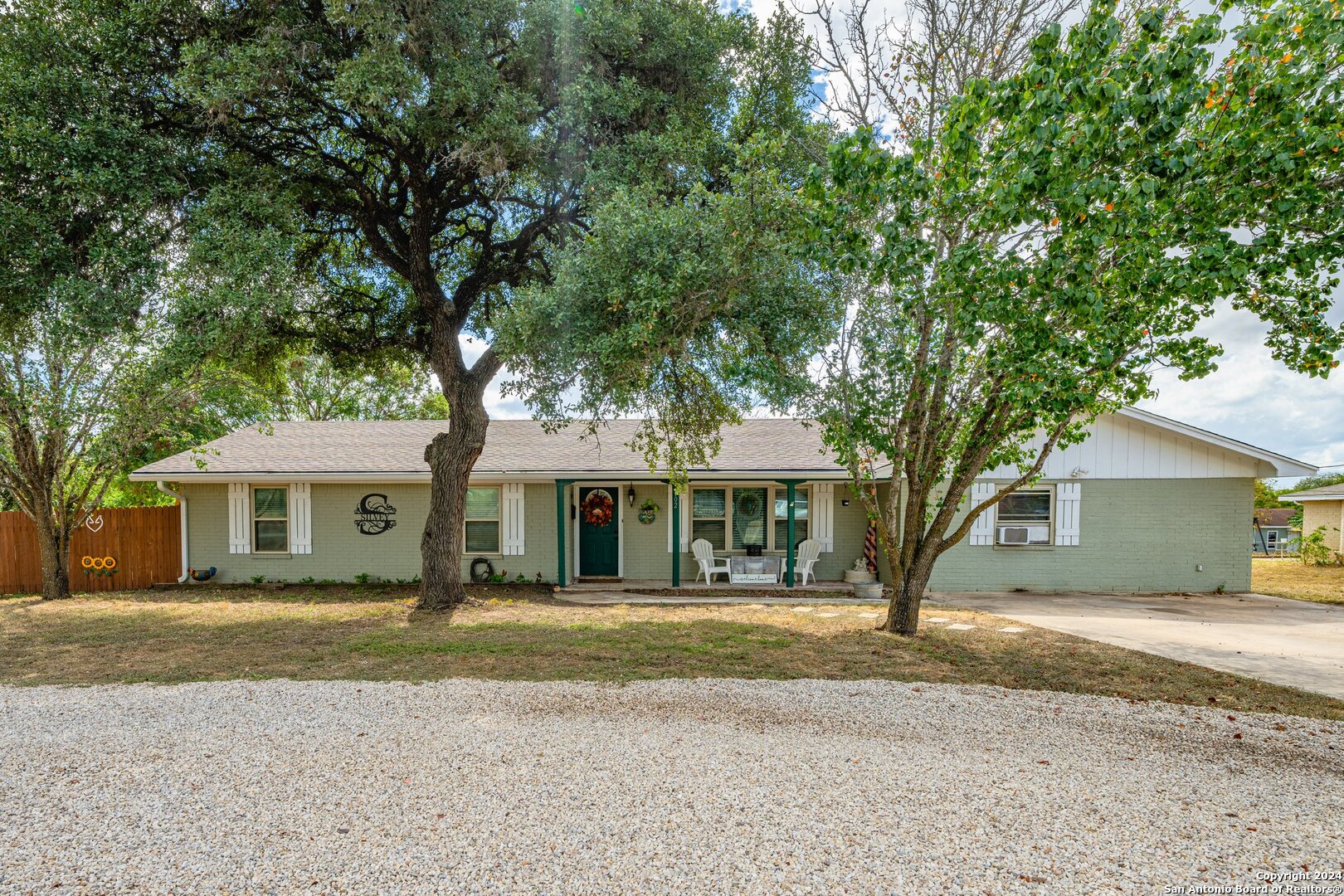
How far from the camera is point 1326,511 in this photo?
19.4 meters

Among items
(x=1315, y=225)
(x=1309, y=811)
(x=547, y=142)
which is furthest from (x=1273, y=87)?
(x=547, y=142)

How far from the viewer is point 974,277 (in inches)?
187

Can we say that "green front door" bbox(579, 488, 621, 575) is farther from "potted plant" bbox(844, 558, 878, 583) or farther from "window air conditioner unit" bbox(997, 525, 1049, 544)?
"window air conditioner unit" bbox(997, 525, 1049, 544)

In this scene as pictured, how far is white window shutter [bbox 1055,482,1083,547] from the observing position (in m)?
11.7

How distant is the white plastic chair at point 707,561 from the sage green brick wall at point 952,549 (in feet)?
1.27

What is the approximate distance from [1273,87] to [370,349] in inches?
469

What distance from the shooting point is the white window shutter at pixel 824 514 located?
12.4 meters

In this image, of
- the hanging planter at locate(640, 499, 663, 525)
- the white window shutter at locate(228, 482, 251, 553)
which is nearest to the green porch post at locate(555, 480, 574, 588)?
the hanging planter at locate(640, 499, 663, 525)

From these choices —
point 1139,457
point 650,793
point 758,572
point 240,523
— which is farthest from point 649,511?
point 650,793

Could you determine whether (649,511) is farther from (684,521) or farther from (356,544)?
(356,544)

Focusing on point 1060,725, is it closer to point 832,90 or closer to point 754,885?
point 754,885

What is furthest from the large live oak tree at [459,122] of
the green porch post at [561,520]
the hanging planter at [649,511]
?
the hanging planter at [649,511]

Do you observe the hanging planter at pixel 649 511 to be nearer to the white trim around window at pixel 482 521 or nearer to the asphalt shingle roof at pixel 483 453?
the asphalt shingle roof at pixel 483 453

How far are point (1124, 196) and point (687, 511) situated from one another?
924 cm
